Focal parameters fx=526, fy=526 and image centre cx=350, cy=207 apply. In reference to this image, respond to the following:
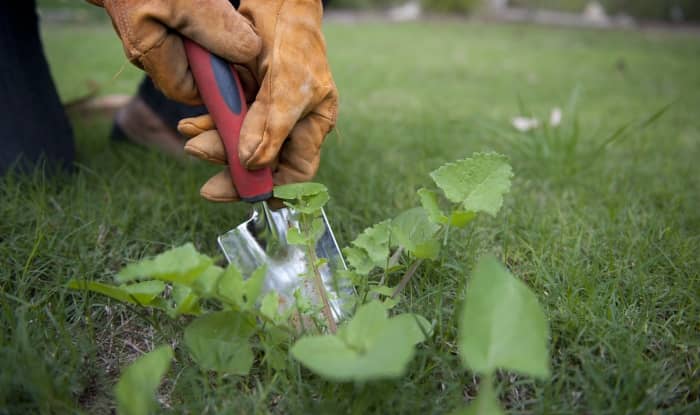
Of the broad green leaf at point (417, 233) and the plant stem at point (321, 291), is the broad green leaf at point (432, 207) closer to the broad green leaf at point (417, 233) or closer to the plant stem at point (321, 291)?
the broad green leaf at point (417, 233)

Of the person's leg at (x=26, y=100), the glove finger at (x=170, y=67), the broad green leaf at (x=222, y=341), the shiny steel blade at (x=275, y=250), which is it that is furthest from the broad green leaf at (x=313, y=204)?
the person's leg at (x=26, y=100)

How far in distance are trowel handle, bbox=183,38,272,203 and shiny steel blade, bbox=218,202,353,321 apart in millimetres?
114

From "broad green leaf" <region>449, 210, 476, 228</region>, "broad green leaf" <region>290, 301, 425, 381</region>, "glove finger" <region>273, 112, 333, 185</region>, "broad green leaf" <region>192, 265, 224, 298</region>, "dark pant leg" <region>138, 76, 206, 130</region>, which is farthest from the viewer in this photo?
"dark pant leg" <region>138, 76, 206, 130</region>

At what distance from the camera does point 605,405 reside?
0.75 meters

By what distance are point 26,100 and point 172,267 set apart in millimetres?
1043

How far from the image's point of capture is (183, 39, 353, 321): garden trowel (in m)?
0.97

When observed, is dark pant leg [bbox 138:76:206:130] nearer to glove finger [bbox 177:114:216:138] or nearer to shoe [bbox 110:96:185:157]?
shoe [bbox 110:96:185:157]

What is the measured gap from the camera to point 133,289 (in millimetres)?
793

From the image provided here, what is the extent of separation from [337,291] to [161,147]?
1068 millimetres

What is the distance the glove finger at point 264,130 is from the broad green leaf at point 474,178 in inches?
11.7

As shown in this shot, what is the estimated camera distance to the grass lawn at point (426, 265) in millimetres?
763

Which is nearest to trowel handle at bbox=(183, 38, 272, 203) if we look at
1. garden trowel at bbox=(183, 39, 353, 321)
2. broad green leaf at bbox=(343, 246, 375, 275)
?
garden trowel at bbox=(183, 39, 353, 321)

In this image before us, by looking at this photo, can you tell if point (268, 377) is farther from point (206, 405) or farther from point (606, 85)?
point (606, 85)

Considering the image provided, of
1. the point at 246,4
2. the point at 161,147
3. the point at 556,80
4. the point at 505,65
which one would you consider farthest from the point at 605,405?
the point at 505,65
